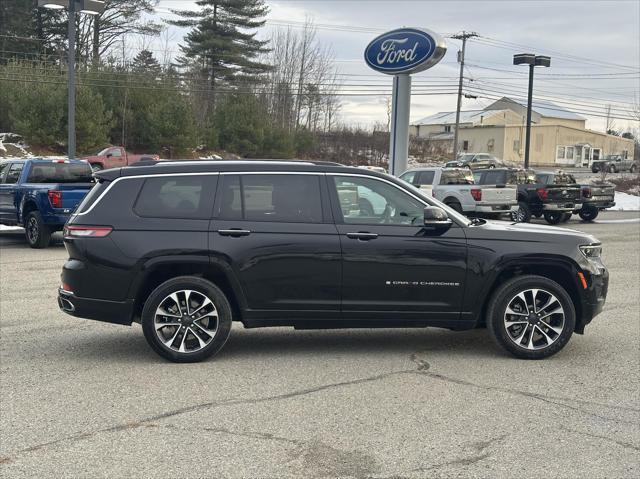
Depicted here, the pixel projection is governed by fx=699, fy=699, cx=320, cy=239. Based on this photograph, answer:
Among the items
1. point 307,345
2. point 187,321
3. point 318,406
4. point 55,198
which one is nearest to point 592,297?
point 307,345

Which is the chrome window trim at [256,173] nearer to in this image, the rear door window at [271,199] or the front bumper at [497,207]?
the rear door window at [271,199]

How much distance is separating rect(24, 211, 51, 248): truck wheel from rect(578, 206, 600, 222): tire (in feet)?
58.8

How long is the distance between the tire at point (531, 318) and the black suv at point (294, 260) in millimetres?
11

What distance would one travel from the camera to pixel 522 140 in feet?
259

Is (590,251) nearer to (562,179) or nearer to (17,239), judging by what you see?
(17,239)

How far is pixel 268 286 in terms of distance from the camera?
6.31 m

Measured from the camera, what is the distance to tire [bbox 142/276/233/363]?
245 inches

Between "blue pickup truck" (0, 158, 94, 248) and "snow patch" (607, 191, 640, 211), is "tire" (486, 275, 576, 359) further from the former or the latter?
"snow patch" (607, 191, 640, 211)

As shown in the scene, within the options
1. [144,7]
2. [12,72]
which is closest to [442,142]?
[144,7]

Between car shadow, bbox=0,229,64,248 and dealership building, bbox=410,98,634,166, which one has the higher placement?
dealership building, bbox=410,98,634,166

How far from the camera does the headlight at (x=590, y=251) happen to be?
6.57 metres

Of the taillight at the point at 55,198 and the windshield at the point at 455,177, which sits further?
the windshield at the point at 455,177

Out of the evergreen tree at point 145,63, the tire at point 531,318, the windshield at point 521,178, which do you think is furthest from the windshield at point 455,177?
the evergreen tree at point 145,63

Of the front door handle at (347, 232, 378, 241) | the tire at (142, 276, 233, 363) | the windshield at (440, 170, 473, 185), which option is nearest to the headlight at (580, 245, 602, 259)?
the front door handle at (347, 232, 378, 241)
